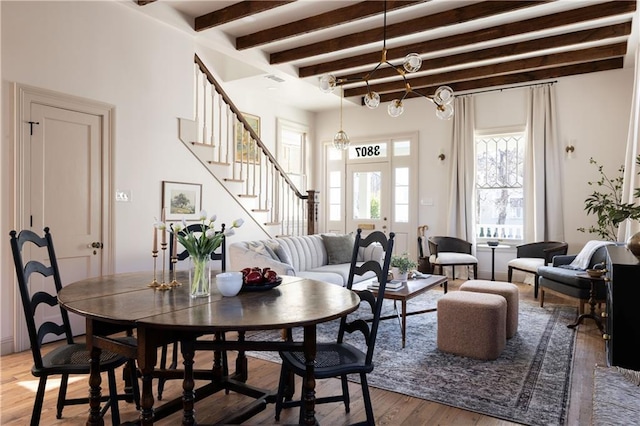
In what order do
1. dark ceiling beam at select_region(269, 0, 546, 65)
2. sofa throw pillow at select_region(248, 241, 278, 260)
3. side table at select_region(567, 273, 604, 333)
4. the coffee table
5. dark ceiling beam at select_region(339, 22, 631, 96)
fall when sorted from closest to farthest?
the coffee table, side table at select_region(567, 273, 604, 333), dark ceiling beam at select_region(269, 0, 546, 65), sofa throw pillow at select_region(248, 241, 278, 260), dark ceiling beam at select_region(339, 22, 631, 96)

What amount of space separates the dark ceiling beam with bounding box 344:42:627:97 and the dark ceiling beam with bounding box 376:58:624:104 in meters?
0.32

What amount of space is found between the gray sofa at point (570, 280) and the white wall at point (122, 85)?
13.1 feet

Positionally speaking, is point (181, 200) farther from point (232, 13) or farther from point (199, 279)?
point (199, 279)

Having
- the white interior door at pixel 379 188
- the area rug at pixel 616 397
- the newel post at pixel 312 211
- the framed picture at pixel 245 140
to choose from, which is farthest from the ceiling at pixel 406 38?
the area rug at pixel 616 397

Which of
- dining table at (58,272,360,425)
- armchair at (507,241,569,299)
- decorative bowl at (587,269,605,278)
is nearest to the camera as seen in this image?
dining table at (58,272,360,425)

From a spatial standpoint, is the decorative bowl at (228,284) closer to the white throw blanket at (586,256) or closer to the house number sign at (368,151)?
the white throw blanket at (586,256)

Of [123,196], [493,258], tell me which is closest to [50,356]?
[123,196]

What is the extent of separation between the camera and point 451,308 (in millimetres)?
3504

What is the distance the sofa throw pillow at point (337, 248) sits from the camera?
5438 millimetres

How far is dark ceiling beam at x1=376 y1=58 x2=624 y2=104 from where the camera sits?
6051 millimetres

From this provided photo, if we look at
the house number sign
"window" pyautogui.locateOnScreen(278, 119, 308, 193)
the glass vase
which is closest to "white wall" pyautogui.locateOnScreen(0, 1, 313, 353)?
the glass vase

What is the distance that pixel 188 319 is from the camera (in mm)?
1723

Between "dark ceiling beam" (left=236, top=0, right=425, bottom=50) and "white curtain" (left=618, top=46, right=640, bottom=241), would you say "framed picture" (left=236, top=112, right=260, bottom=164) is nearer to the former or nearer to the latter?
"dark ceiling beam" (left=236, top=0, right=425, bottom=50)

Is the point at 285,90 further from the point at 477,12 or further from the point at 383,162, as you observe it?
the point at 477,12
